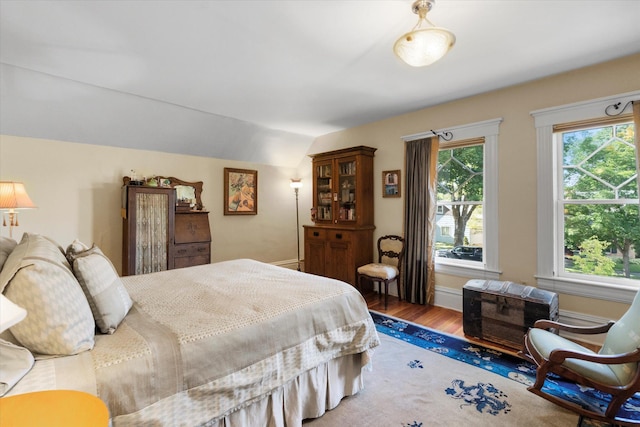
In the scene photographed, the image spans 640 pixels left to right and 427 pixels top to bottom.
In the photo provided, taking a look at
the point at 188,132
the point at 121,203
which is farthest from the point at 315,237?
the point at 121,203

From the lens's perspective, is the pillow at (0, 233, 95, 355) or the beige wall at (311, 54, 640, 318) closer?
the pillow at (0, 233, 95, 355)

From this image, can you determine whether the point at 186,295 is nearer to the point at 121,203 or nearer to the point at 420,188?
→ the point at 121,203

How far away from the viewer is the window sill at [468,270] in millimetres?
3373

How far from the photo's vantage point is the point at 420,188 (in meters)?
3.85

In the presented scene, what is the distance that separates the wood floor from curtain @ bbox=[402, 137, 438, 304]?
0.61 feet

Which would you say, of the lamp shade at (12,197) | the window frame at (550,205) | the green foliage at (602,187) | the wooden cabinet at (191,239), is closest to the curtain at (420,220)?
the window frame at (550,205)

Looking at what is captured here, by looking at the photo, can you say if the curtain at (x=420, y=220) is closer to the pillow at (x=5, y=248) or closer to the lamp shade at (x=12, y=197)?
the pillow at (x=5, y=248)

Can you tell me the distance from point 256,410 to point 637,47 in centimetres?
383

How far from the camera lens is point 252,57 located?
2521 mm

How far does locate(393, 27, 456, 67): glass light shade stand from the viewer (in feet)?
5.52

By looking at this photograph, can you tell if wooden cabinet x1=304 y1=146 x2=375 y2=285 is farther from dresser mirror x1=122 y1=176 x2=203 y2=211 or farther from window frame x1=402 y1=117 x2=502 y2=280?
dresser mirror x1=122 y1=176 x2=203 y2=211

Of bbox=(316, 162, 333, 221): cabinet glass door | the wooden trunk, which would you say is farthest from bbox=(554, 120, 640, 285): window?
bbox=(316, 162, 333, 221): cabinet glass door

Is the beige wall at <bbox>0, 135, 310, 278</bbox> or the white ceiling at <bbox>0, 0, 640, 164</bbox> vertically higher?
the white ceiling at <bbox>0, 0, 640, 164</bbox>

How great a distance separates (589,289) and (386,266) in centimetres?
197
